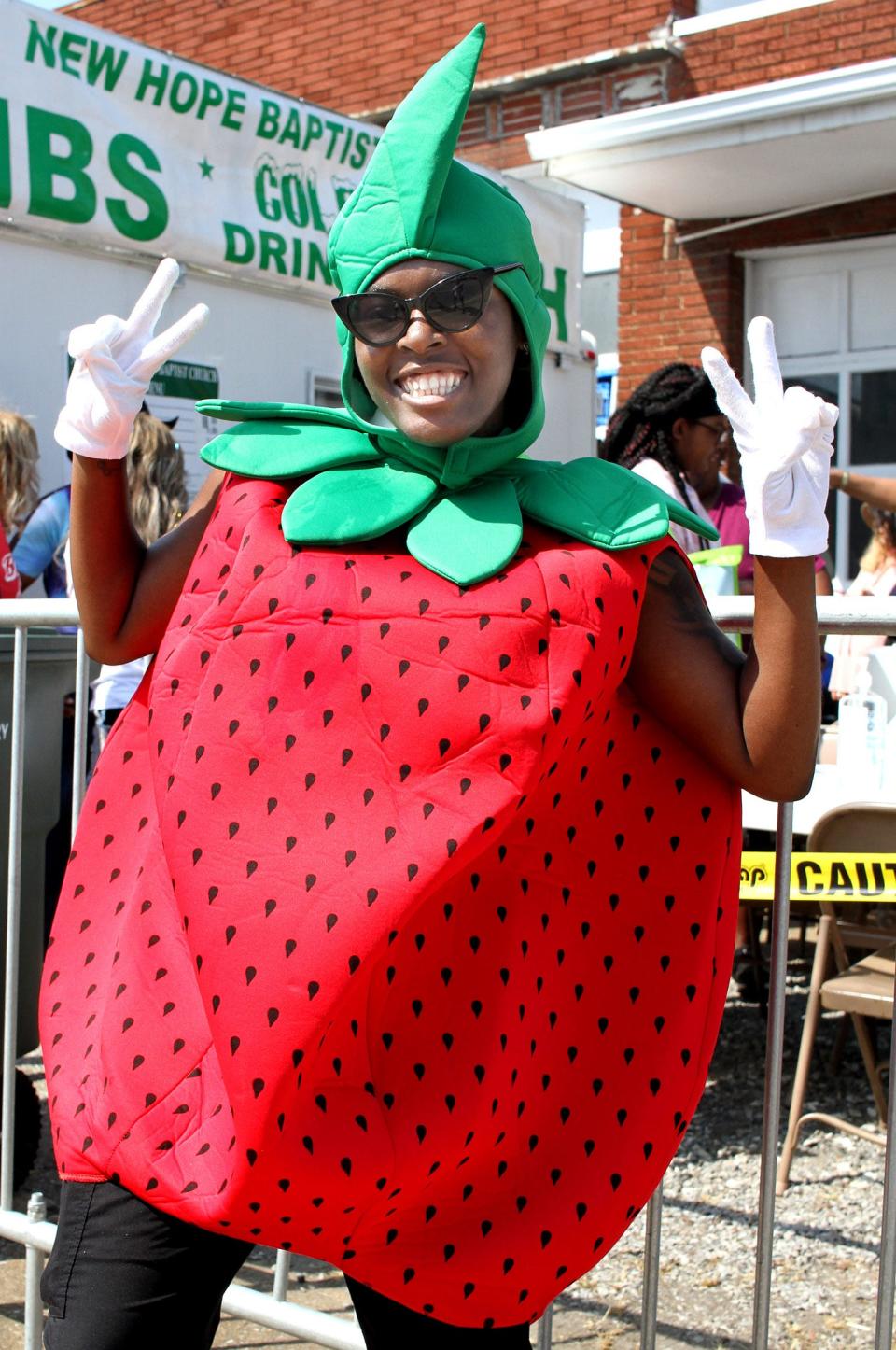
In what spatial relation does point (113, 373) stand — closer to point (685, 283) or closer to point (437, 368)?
point (437, 368)

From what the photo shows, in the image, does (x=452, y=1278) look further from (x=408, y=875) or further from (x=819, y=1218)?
(x=819, y=1218)

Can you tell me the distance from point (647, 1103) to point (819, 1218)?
215cm

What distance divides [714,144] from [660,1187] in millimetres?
7535

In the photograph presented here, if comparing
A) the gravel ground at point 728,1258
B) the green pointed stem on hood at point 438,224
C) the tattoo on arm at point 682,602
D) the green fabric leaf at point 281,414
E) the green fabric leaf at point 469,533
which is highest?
the green pointed stem on hood at point 438,224

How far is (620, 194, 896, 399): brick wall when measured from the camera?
9.76 m

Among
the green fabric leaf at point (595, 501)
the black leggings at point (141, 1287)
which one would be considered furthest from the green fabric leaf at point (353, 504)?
the black leggings at point (141, 1287)

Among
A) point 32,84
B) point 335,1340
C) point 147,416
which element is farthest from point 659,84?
point 335,1340

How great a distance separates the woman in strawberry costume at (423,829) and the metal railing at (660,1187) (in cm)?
40

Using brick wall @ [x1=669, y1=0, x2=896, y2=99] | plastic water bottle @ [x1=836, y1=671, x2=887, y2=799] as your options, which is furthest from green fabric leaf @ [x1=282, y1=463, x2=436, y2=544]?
brick wall @ [x1=669, y1=0, x2=896, y2=99]

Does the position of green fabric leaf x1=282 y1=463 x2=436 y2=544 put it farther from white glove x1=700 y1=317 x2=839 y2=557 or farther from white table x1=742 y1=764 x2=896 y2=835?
white table x1=742 y1=764 x2=896 y2=835

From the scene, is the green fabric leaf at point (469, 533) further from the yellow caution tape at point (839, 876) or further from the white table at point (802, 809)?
the white table at point (802, 809)

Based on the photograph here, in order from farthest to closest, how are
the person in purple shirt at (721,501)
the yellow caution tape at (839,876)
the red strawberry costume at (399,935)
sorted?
the person in purple shirt at (721,501)
the yellow caution tape at (839,876)
the red strawberry costume at (399,935)

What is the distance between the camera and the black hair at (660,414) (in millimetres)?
4527

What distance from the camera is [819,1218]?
348 cm
